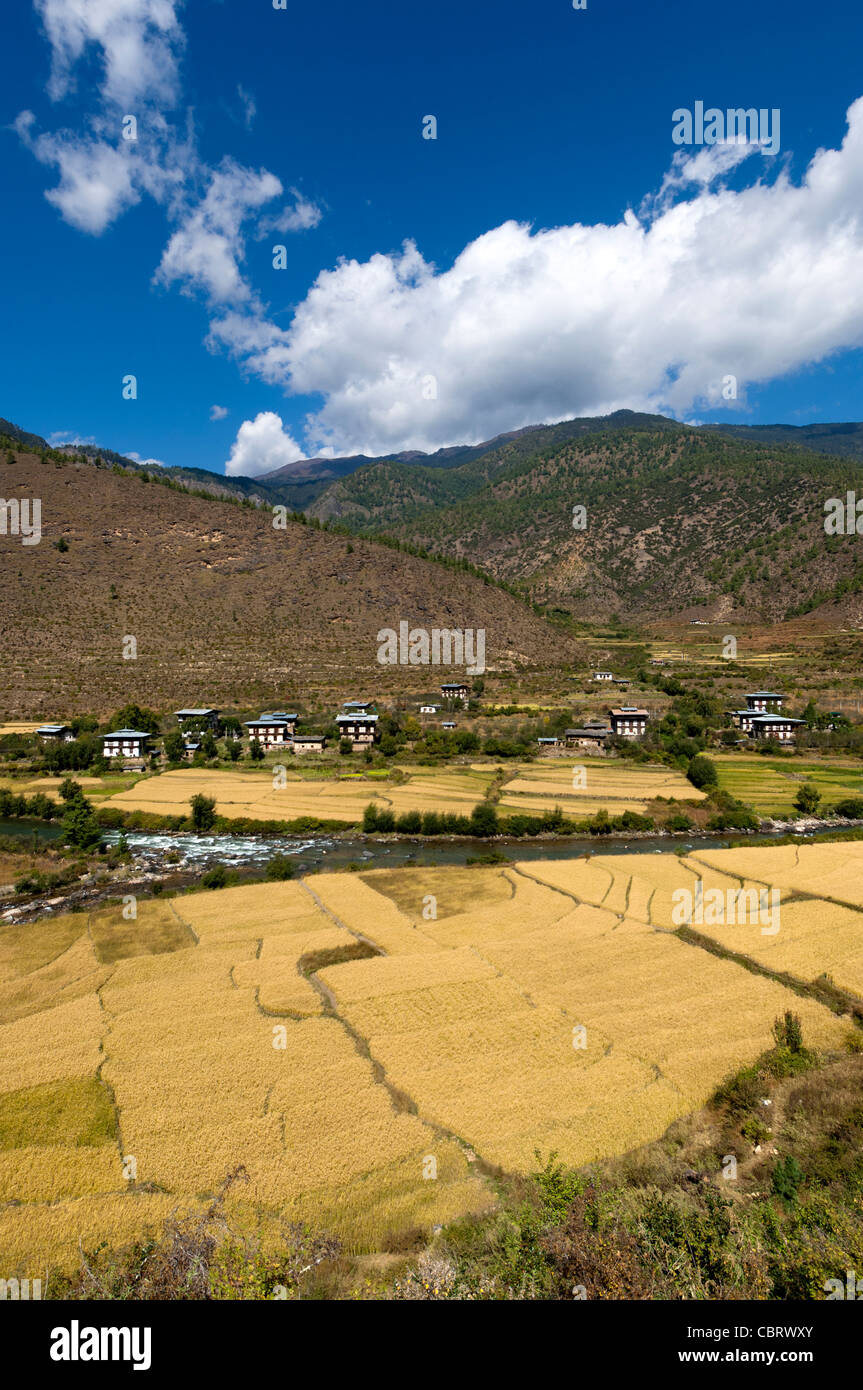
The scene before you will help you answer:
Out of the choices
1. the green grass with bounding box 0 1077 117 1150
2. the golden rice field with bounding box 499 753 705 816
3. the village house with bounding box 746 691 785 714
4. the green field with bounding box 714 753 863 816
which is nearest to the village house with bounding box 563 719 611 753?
the golden rice field with bounding box 499 753 705 816

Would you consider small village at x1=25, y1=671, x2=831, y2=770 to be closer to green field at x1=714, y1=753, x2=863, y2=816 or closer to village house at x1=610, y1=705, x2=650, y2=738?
village house at x1=610, y1=705, x2=650, y2=738

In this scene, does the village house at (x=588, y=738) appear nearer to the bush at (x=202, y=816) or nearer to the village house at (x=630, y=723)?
the village house at (x=630, y=723)

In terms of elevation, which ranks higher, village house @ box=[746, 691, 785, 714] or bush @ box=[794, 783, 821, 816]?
village house @ box=[746, 691, 785, 714]

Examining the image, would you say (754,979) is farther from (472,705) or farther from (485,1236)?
(472,705)

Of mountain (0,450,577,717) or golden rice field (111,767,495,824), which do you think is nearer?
golden rice field (111,767,495,824)

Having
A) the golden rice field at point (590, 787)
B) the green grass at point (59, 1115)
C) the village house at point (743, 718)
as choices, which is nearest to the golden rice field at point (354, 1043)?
the green grass at point (59, 1115)

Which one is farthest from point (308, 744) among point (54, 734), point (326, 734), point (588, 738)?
point (588, 738)
